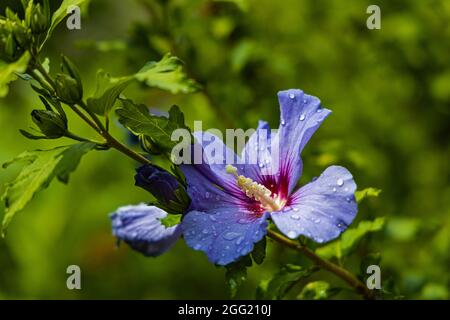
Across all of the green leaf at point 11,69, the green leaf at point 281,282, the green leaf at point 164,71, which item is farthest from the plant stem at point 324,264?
the green leaf at point 11,69

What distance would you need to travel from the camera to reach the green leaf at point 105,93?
0.96 m

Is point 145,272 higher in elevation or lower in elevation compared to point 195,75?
lower

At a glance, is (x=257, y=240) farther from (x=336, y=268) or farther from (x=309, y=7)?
(x=309, y=7)

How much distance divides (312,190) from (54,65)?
233cm

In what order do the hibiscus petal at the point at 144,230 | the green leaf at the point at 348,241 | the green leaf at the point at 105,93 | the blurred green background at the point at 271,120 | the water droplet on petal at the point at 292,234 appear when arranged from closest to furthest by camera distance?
the water droplet on petal at the point at 292,234
the green leaf at the point at 105,93
the hibiscus petal at the point at 144,230
the green leaf at the point at 348,241
the blurred green background at the point at 271,120

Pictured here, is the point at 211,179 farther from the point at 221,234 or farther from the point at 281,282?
the point at 281,282

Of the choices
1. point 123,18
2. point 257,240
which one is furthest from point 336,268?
point 123,18

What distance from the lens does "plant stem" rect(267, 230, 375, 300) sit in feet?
3.38

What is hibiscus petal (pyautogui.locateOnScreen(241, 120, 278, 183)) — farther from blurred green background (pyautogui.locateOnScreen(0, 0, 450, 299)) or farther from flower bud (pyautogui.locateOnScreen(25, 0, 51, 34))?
blurred green background (pyautogui.locateOnScreen(0, 0, 450, 299))

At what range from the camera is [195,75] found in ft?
5.41

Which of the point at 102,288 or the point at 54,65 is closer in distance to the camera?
the point at 102,288

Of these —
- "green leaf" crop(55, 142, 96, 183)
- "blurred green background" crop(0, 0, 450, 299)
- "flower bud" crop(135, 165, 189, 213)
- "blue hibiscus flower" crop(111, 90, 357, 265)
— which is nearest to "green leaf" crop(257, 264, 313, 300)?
"blue hibiscus flower" crop(111, 90, 357, 265)

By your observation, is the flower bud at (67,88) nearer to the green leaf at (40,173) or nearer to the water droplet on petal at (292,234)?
the green leaf at (40,173)
